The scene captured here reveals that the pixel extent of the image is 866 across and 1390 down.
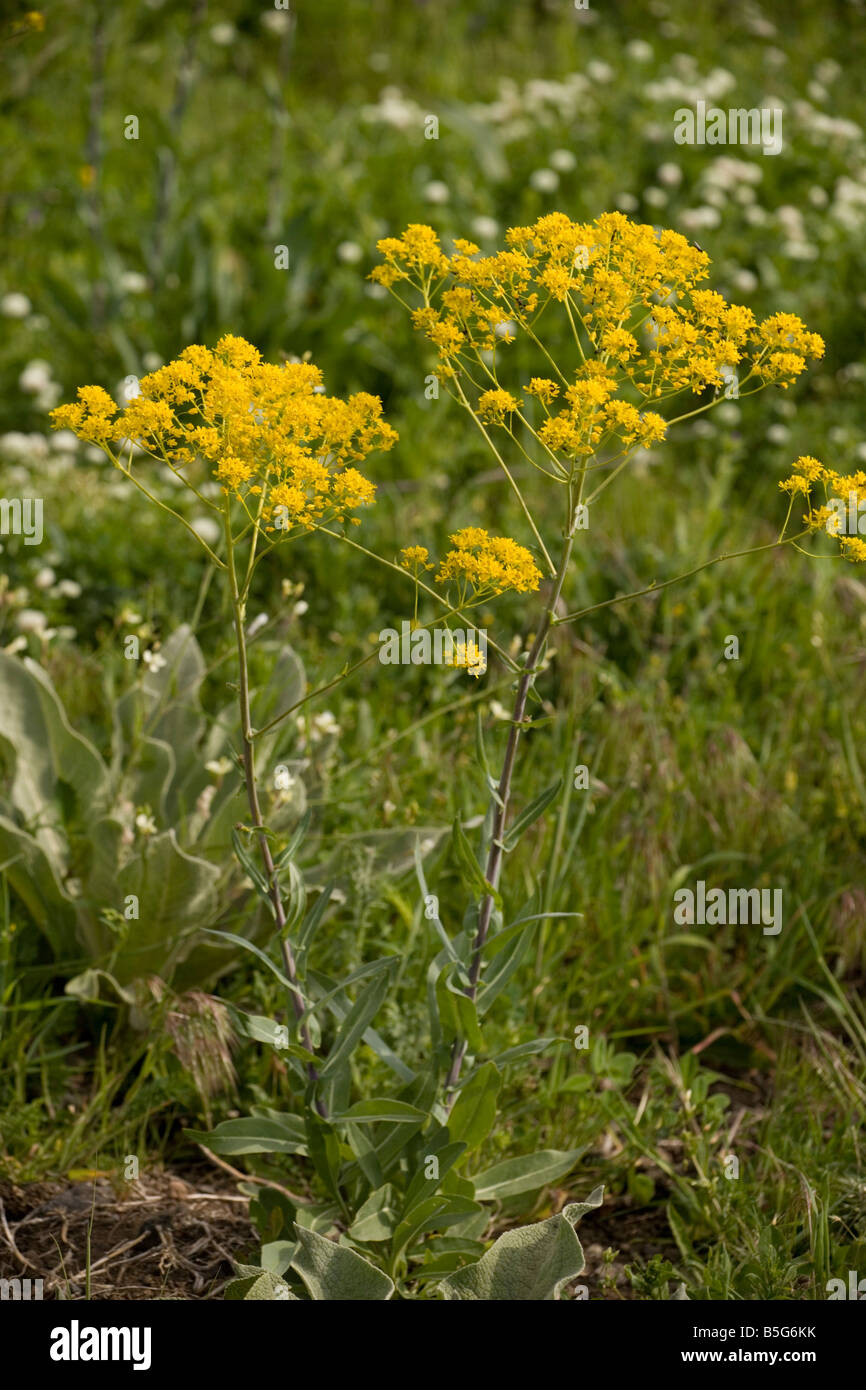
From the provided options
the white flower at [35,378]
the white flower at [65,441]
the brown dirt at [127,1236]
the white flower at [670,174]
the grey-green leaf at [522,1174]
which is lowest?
the brown dirt at [127,1236]

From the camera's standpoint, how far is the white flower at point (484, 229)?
531 centimetres

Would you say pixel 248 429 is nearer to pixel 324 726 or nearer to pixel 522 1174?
pixel 324 726

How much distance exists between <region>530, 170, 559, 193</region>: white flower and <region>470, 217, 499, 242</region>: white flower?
355mm

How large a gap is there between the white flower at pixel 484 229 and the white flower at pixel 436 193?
0.20 m

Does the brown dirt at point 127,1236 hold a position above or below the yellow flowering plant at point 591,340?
below

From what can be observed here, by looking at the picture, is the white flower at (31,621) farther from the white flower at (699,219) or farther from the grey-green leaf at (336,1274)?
the white flower at (699,219)

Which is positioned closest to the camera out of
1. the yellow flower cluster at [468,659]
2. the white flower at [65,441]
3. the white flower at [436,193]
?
the yellow flower cluster at [468,659]

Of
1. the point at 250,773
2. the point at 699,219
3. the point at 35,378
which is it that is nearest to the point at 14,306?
the point at 35,378

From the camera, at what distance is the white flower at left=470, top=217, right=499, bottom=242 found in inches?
209

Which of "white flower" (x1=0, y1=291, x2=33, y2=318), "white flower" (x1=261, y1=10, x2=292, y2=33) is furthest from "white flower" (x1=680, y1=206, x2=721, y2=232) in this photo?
"white flower" (x1=261, y1=10, x2=292, y2=33)

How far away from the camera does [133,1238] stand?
225cm

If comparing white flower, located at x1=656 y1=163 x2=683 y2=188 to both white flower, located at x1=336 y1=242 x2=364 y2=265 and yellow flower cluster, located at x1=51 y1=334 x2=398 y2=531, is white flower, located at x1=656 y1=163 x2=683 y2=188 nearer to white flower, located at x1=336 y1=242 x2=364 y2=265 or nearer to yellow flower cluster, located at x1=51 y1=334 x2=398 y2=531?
white flower, located at x1=336 y1=242 x2=364 y2=265

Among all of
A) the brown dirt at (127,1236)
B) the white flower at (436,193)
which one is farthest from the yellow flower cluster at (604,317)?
the white flower at (436,193)

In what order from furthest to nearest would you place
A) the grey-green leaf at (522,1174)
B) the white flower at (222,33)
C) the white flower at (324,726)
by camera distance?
the white flower at (222,33) → the white flower at (324,726) → the grey-green leaf at (522,1174)
